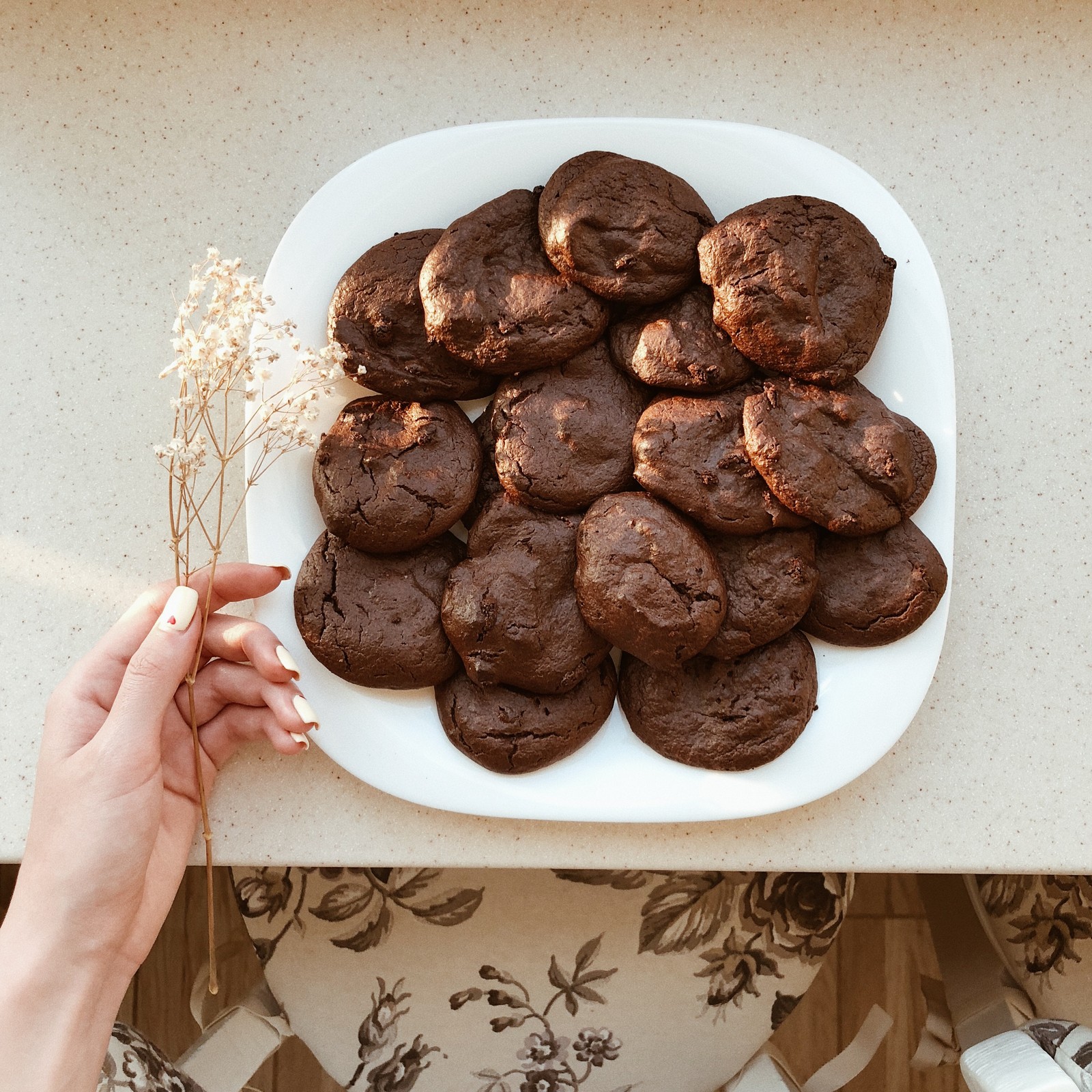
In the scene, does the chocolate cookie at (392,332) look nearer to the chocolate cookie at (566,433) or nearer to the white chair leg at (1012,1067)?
the chocolate cookie at (566,433)

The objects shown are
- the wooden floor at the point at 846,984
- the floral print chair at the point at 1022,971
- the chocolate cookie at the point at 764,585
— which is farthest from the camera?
the wooden floor at the point at 846,984

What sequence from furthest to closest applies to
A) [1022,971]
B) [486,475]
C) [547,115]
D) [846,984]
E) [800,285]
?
1. [846,984]
2. [1022,971]
3. [547,115]
4. [486,475]
5. [800,285]

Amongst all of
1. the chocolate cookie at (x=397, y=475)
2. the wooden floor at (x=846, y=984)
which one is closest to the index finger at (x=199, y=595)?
the chocolate cookie at (x=397, y=475)

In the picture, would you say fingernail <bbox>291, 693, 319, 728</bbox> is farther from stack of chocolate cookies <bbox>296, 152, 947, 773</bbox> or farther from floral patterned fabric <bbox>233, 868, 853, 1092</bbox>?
floral patterned fabric <bbox>233, 868, 853, 1092</bbox>

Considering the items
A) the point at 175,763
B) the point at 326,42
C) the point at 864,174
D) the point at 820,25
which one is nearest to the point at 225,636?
the point at 175,763

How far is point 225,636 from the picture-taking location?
1.25 metres

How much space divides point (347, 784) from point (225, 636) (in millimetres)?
298

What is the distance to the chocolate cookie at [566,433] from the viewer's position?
3.87 ft

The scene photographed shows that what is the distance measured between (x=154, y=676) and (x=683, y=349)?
31.8 inches

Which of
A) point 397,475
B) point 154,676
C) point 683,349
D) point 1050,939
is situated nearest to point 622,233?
point 683,349

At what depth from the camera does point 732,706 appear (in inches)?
48.5

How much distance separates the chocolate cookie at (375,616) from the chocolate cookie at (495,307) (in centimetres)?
30

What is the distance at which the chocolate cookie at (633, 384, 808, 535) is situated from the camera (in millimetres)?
1164

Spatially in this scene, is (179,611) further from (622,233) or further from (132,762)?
(622,233)
